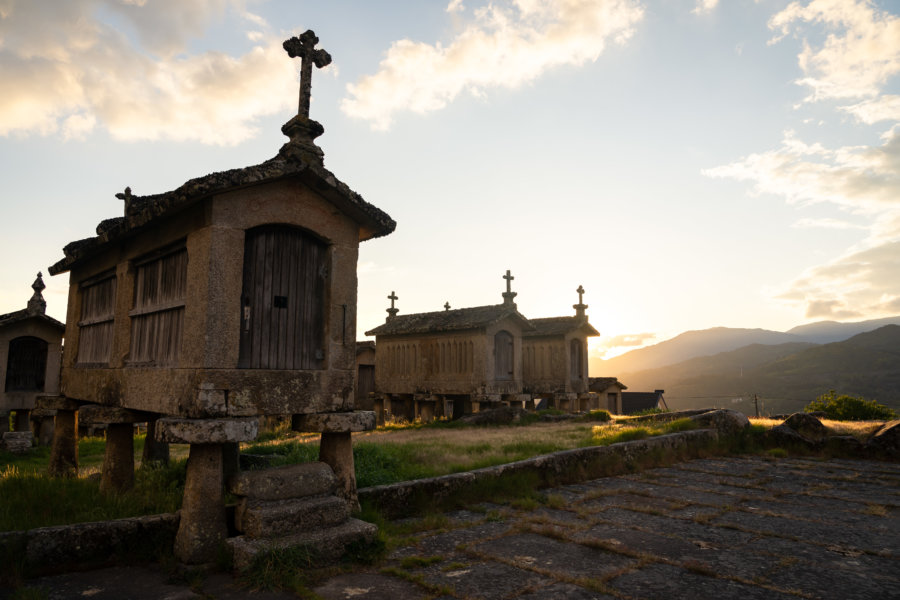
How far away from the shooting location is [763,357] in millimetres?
152375

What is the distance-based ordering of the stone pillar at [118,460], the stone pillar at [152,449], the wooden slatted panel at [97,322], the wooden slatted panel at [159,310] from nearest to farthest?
the wooden slatted panel at [159,310]
the stone pillar at [118,460]
the wooden slatted panel at [97,322]
the stone pillar at [152,449]

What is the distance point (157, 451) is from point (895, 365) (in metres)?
105

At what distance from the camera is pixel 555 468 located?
781 cm

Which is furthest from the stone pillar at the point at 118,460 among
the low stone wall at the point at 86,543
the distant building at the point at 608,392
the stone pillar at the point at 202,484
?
the distant building at the point at 608,392

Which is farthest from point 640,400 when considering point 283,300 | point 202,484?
point 202,484

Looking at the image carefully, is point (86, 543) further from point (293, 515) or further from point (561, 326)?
point (561, 326)

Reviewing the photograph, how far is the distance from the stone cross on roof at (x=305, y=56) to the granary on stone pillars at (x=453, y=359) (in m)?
12.6

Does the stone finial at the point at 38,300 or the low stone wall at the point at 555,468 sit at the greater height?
the stone finial at the point at 38,300

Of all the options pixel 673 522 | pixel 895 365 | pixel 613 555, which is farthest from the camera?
pixel 895 365

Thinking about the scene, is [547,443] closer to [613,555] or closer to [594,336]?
[613,555]

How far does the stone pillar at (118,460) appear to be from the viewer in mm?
6680

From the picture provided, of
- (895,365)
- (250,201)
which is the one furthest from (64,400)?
(895,365)

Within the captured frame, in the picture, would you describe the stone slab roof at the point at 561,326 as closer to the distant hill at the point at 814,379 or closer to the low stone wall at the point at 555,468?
the low stone wall at the point at 555,468

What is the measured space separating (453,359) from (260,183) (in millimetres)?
14005
